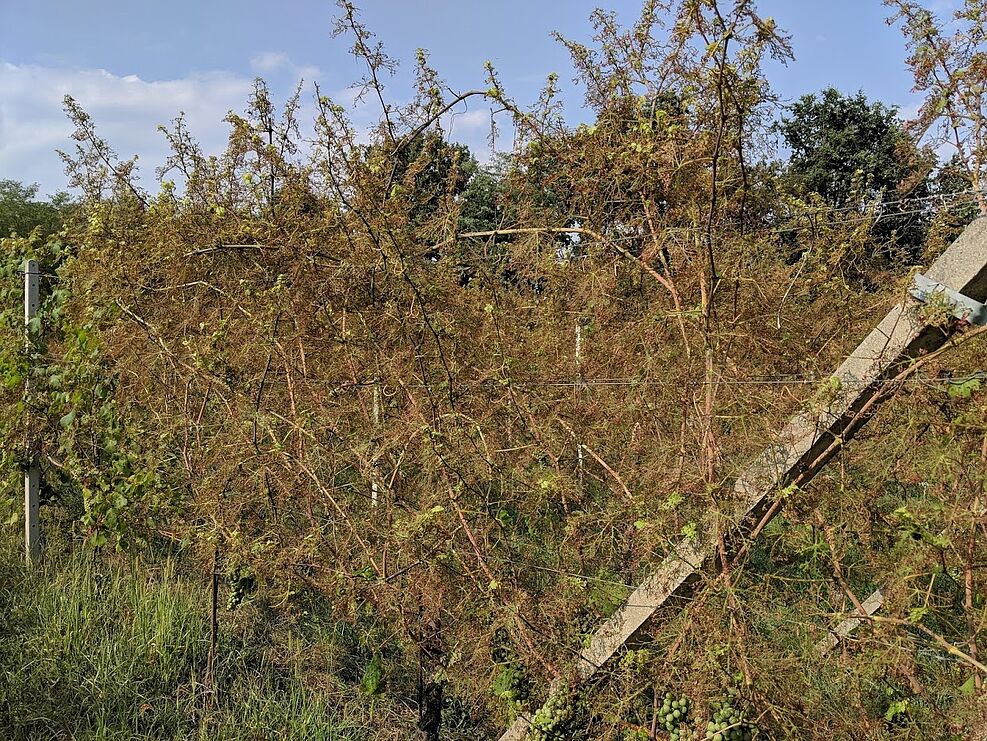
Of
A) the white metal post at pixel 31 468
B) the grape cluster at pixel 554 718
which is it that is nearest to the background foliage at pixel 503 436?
the grape cluster at pixel 554 718

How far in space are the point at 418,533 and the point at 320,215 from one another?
1.52 meters

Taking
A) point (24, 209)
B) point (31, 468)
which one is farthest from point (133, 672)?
point (24, 209)

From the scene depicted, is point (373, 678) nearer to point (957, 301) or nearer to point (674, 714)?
point (674, 714)

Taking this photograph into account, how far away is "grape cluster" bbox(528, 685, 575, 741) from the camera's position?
242 cm

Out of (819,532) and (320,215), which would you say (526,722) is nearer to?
(819,532)

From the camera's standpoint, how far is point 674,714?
7.30 ft

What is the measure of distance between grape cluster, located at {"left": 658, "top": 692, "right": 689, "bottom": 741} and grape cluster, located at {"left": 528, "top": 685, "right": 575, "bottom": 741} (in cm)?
32

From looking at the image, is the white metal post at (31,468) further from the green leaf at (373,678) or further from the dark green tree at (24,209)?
the dark green tree at (24,209)

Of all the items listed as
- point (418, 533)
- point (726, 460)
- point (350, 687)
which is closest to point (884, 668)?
point (726, 460)

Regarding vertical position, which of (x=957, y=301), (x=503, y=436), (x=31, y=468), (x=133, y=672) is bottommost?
(x=133, y=672)

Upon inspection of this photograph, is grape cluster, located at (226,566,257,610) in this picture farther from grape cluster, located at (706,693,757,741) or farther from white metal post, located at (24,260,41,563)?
grape cluster, located at (706,693,757,741)

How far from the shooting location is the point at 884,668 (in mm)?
2223

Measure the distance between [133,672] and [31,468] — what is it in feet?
6.03

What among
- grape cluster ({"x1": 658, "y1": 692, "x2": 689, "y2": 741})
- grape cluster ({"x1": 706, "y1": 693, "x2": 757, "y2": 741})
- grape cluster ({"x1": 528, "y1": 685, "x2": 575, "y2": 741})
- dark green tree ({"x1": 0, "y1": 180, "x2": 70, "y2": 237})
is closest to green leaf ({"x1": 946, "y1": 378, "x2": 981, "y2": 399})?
grape cluster ({"x1": 706, "y1": 693, "x2": 757, "y2": 741})
